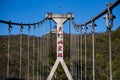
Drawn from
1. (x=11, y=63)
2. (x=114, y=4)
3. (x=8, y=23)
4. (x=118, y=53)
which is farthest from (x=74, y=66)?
(x=114, y=4)

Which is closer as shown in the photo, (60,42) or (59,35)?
(60,42)

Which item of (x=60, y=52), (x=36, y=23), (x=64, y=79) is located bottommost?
(x=64, y=79)

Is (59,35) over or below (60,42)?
over

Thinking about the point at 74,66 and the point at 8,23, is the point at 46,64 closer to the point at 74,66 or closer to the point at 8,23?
the point at 74,66

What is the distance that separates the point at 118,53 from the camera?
33594 mm

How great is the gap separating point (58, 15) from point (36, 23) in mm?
2943

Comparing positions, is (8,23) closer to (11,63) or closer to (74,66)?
(74,66)

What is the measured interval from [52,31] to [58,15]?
1.14 metres

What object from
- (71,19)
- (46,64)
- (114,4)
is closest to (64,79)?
(46,64)

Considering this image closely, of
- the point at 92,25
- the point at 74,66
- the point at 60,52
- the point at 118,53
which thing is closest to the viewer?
the point at 92,25

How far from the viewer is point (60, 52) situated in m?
24.3

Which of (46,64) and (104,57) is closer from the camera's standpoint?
(46,64)

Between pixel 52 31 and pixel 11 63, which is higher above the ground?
pixel 52 31

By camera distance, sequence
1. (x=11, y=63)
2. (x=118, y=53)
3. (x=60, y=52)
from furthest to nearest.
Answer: (x=118, y=53) < (x=11, y=63) < (x=60, y=52)
